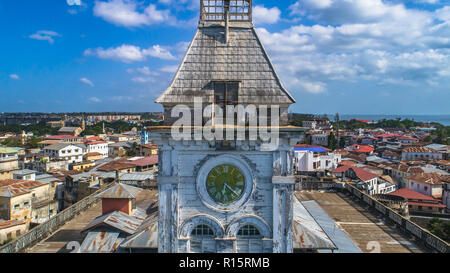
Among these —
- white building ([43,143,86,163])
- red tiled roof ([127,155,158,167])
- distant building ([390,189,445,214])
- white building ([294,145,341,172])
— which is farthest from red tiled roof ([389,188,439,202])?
white building ([43,143,86,163])

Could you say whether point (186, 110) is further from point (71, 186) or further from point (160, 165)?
point (71, 186)

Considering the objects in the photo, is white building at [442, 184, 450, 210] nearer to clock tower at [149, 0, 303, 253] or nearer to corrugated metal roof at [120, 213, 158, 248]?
clock tower at [149, 0, 303, 253]

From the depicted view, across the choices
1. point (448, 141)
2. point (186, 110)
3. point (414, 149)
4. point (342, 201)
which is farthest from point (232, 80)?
point (448, 141)

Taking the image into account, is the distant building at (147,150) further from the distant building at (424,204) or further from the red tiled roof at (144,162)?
the distant building at (424,204)

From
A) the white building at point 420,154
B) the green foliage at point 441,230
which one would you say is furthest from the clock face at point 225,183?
the white building at point 420,154
